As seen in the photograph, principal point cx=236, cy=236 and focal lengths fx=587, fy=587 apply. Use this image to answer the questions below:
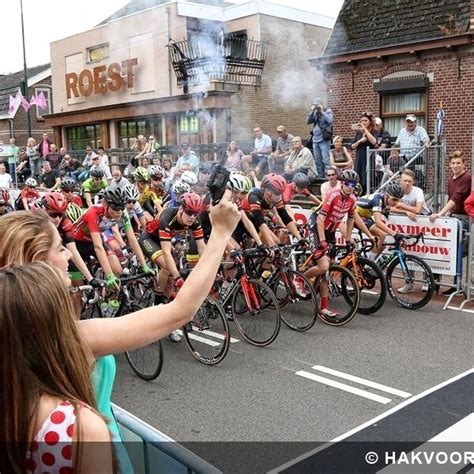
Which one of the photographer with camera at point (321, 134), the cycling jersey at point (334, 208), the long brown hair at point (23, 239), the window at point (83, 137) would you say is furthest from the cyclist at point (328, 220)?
the window at point (83, 137)

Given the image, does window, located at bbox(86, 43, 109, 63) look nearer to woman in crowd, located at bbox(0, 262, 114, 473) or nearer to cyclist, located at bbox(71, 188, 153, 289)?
cyclist, located at bbox(71, 188, 153, 289)

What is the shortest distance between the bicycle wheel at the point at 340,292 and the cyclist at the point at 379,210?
977mm

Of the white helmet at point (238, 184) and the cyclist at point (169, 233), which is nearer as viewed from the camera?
the cyclist at point (169, 233)

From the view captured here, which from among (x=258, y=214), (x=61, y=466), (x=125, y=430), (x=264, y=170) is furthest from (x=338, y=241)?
(x=61, y=466)

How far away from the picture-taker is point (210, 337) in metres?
6.46

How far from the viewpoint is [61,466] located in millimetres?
1358

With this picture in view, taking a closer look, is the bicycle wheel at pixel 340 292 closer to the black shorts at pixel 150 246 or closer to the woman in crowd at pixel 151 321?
the black shorts at pixel 150 246

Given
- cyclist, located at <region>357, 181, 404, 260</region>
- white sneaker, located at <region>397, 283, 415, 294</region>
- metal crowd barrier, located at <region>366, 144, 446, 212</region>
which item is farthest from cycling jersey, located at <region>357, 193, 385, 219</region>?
metal crowd barrier, located at <region>366, 144, 446, 212</region>

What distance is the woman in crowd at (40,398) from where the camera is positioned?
4.42 feet

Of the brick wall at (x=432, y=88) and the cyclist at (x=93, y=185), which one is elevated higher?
the brick wall at (x=432, y=88)

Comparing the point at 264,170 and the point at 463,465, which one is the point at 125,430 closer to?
the point at 463,465

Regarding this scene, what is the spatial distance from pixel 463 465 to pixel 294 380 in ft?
7.05

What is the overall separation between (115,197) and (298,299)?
95.6 inches

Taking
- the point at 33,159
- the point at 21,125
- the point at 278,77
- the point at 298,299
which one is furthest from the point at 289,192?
the point at 21,125
